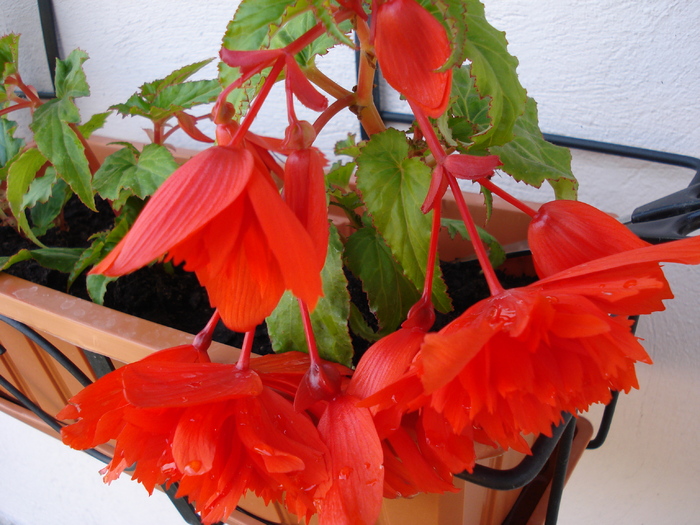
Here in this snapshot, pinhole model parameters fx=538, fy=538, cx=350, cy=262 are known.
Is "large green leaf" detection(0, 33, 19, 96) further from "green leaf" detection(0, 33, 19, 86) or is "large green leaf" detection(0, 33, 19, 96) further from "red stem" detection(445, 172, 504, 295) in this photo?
"red stem" detection(445, 172, 504, 295)

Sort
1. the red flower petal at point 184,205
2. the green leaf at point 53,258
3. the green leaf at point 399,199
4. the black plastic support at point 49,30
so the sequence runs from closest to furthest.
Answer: the red flower petal at point 184,205, the green leaf at point 399,199, the green leaf at point 53,258, the black plastic support at point 49,30

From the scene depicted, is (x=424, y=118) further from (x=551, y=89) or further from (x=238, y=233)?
(x=551, y=89)

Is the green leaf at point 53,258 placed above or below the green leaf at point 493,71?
below

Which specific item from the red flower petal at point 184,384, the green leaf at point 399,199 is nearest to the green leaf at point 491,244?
the green leaf at point 399,199

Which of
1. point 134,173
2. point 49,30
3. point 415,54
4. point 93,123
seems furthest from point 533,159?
point 49,30

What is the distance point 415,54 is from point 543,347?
112 millimetres

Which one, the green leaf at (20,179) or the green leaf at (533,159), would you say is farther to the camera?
the green leaf at (20,179)

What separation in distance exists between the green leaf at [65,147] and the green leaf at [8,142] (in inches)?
7.8

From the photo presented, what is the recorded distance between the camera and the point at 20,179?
1.55 feet

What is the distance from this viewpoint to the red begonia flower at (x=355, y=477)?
0.21 metres

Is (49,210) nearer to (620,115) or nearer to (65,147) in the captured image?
(65,147)

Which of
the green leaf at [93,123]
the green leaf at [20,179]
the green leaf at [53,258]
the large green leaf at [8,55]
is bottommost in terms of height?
the green leaf at [53,258]

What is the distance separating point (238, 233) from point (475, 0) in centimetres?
17

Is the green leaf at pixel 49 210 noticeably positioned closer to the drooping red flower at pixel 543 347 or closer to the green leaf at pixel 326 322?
the green leaf at pixel 326 322
